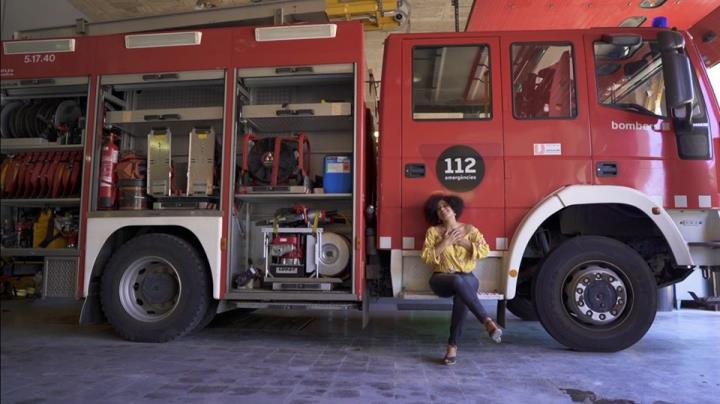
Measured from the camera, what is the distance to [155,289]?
4570 mm

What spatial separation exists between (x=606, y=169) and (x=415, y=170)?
1.69 metres

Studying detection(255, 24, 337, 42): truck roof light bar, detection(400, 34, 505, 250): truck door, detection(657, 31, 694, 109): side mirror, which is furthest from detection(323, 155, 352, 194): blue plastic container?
detection(657, 31, 694, 109): side mirror

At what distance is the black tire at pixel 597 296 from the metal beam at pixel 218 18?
3.52 metres

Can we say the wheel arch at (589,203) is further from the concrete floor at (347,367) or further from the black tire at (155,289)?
the black tire at (155,289)

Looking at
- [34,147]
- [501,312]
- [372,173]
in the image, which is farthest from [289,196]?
[34,147]

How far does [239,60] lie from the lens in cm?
461

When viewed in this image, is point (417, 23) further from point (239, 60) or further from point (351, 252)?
point (351, 252)

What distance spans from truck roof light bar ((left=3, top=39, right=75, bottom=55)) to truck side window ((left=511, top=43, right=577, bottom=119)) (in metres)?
4.48

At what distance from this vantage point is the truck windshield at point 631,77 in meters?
4.20

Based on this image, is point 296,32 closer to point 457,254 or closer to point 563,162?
point 457,254

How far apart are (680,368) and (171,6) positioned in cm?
992

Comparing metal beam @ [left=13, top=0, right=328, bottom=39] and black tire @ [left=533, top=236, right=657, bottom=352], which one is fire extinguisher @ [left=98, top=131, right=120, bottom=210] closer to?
metal beam @ [left=13, top=0, right=328, bottom=39]

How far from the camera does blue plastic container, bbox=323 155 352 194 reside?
14.8 ft

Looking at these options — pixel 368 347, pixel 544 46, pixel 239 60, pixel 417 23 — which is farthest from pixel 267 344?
pixel 417 23
